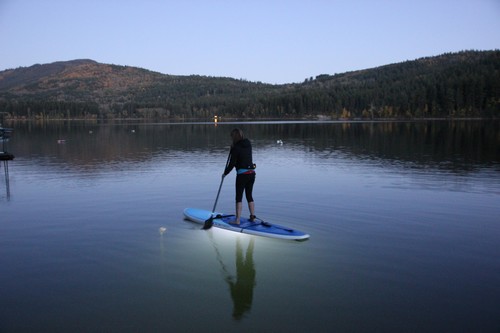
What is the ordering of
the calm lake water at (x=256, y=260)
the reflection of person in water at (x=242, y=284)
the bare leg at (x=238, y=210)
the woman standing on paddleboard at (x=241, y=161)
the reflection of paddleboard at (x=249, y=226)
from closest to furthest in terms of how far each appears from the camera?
the calm lake water at (x=256, y=260) → the reflection of person in water at (x=242, y=284) → the reflection of paddleboard at (x=249, y=226) → the woman standing on paddleboard at (x=241, y=161) → the bare leg at (x=238, y=210)

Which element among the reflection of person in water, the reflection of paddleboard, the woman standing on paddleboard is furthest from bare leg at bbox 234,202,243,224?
the reflection of person in water

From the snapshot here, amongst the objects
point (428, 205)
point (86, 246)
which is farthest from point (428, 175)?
point (86, 246)

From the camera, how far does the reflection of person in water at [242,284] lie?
26.0 ft

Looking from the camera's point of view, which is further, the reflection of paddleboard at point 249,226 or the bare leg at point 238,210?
the bare leg at point 238,210

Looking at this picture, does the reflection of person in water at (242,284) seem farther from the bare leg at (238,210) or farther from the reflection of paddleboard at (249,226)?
the bare leg at (238,210)

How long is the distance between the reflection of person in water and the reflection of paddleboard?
38.3 inches

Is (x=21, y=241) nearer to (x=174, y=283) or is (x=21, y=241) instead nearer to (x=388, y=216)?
(x=174, y=283)

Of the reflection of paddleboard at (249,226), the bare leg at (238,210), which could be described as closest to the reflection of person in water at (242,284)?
the reflection of paddleboard at (249,226)

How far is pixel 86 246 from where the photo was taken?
11.4 meters

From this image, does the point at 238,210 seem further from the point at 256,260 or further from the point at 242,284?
the point at 242,284

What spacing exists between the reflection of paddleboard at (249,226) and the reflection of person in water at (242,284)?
0.97 meters

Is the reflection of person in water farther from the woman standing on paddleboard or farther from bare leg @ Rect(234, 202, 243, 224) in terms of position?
the woman standing on paddleboard

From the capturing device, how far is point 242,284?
8.96 m

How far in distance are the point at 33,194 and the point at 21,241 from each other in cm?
791
